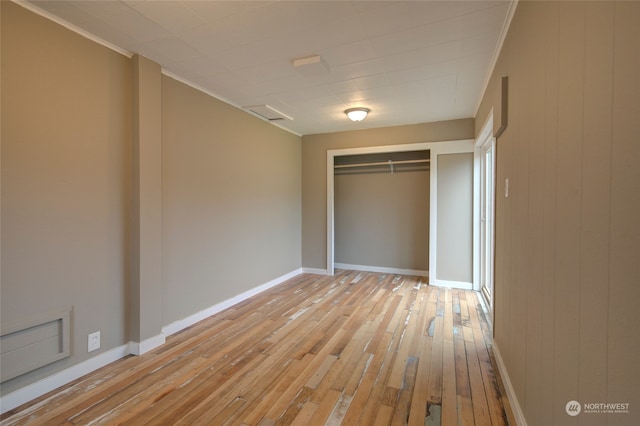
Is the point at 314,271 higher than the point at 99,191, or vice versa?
the point at 99,191

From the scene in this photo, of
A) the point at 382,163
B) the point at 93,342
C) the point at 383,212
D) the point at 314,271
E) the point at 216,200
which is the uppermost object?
the point at 382,163

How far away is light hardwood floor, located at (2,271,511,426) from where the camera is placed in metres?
1.79

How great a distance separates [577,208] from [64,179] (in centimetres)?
302

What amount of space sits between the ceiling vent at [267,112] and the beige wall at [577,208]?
289 centimetres

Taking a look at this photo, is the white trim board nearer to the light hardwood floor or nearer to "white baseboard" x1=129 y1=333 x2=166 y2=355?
the light hardwood floor

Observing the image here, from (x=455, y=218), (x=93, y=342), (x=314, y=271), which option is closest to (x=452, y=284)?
(x=455, y=218)

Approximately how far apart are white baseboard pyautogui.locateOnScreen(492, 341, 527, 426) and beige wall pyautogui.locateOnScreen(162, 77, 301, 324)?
2972 millimetres

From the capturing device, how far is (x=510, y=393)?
186cm

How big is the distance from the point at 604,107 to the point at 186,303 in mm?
3485

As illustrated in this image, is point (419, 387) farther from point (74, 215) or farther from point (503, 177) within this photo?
point (74, 215)

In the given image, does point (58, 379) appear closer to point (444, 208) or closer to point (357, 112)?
point (357, 112)

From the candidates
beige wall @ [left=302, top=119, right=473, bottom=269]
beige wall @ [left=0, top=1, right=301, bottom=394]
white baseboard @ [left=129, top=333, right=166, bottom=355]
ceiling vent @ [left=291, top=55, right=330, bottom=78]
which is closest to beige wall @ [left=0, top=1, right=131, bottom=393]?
beige wall @ [left=0, top=1, right=301, bottom=394]

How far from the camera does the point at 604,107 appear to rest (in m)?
0.86

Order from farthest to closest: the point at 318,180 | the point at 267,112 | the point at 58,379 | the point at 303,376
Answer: the point at 318,180 < the point at 267,112 < the point at 303,376 < the point at 58,379
